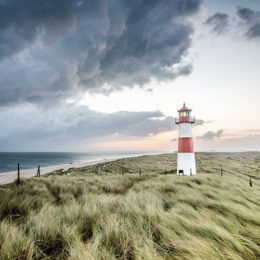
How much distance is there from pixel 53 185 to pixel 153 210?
4911mm

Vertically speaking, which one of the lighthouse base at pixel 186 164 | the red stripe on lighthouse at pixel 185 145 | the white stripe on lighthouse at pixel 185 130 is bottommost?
the lighthouse base at pixel 186 164

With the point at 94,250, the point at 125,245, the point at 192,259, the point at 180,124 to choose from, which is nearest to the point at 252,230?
the point at 192,259

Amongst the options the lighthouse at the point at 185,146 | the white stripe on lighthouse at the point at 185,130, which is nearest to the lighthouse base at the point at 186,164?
the lighthouse at the point at 185,146

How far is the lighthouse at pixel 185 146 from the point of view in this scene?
15.0m

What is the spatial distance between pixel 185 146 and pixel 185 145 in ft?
0.32

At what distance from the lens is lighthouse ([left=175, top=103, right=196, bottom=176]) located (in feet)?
49.2

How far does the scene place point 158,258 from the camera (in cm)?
166

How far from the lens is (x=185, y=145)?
15.2 m

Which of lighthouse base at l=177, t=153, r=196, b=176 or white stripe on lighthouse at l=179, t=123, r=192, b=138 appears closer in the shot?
lighthouse base at l=177, t=153, r=196, b=176

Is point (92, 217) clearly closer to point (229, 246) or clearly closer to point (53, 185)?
point (229, 246)

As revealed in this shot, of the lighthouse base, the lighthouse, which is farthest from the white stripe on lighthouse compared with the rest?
the lighthouse base

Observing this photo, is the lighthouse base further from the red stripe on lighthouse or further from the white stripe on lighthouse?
the white stripe on lighthouse

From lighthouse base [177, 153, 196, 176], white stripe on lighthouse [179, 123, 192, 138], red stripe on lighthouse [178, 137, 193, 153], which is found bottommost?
lighthouse base [177, 153, 196, 176]

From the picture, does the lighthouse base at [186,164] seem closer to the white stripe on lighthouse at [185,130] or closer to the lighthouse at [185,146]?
the lighthouse at [185,146]
